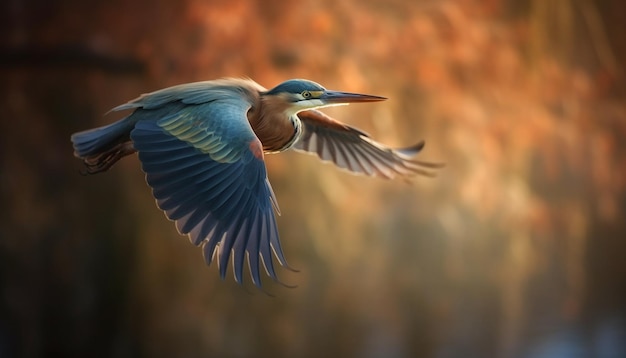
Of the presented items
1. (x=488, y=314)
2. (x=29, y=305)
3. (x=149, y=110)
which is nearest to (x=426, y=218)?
(x=488, y=314)

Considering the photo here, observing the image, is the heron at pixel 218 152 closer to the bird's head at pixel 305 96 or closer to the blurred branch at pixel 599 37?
the bird's head at pixel 305 96

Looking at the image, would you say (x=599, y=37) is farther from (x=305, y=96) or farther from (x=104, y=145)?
(x=104, y=145)

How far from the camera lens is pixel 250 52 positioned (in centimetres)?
315

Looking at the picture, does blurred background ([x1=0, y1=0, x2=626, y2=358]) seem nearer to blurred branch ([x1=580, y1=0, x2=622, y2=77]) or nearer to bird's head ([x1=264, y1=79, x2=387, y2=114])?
blurred branch ([x1=580, y1=0, x2=622, y2=77])

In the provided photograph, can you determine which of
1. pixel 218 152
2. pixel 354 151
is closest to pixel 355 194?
pixel 354 151

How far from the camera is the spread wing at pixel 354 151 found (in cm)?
213

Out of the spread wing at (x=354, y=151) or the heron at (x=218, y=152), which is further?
the spread wing at (x=354, y=151)

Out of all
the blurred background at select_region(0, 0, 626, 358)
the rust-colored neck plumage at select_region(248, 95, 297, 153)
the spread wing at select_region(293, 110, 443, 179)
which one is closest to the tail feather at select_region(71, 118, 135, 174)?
the rust-colored neck plumage at select_region(248, 95, 297, 153)

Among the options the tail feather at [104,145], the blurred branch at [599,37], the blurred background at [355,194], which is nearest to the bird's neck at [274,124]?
the tail feather at [104,145]

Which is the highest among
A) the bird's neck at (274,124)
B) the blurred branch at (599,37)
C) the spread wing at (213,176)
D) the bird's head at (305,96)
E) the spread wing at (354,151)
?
the blurred branch at (599,37)

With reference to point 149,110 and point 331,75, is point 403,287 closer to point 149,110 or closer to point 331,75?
point 331,75

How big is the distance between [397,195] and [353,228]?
0.23 metres

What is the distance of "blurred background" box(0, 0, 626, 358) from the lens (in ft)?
9.41

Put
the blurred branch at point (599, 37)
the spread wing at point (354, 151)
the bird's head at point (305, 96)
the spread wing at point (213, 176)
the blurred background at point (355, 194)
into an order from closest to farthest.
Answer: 1. the spread wing at point (213, 176)
2. the bird's head at point (305, 96)
3. the spread wing at point (354, 151)
4. the blurred background at point (355, 194)
5. the blurred branch at point (599, 37)
